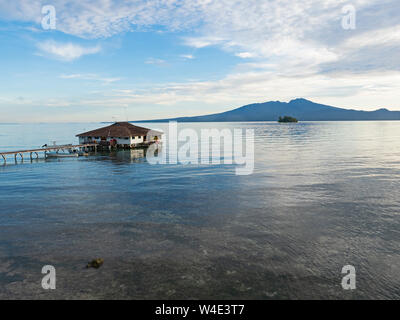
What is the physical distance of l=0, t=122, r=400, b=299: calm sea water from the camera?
34.6ft

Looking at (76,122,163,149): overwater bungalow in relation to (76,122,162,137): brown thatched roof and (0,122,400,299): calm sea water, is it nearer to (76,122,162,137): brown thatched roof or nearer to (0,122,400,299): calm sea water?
(76,122,162,137): brown thatched roof

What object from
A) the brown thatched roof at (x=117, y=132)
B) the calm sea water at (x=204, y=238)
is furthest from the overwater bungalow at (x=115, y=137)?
the calm sea water at (x=204, y=238)

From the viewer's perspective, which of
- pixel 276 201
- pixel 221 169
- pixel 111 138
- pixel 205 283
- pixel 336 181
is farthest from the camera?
pixel 111 138

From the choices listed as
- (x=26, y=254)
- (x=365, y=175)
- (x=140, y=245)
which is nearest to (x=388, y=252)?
(x=140, y=245)

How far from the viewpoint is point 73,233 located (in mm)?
15688

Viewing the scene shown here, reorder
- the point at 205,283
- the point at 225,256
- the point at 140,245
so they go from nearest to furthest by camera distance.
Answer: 1. the point at 205,283
2. the point at 225,256
3. the point at 140,245

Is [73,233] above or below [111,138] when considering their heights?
below

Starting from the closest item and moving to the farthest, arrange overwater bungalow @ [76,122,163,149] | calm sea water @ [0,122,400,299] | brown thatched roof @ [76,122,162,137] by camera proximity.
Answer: calm sea water @ [0,122,400,299] → overwater bungalow @ [76,122,163,149] → brown thatched roof @ [76,122,162,137]

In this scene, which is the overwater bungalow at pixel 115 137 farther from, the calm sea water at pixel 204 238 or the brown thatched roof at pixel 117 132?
the calm sea water at pixel 204 238

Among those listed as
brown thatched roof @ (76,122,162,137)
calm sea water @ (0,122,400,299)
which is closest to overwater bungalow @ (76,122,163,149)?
brown thatched roof @ (76,122,162,137)

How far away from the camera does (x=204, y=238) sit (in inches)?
587

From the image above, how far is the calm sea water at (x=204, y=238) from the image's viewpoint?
1055 cm
